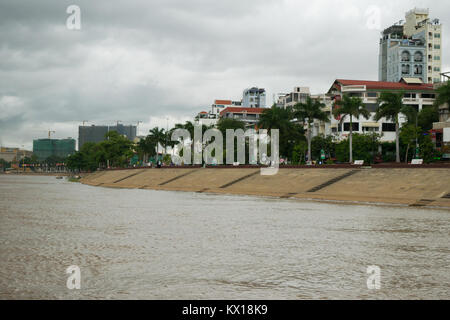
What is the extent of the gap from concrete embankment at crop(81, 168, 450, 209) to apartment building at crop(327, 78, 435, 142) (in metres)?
45.3

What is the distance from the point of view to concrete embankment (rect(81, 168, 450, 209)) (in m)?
40.4

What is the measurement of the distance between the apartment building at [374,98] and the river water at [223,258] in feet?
293

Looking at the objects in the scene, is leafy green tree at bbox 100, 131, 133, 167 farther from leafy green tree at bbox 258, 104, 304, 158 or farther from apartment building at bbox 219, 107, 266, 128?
leafy green tree at bbox 258, 104, 304, 158

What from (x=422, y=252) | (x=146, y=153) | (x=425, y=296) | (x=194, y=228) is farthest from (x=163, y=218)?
(x=146, y=153)

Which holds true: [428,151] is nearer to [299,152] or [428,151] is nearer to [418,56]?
[299,152]

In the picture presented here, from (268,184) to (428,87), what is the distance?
7755 centimetres

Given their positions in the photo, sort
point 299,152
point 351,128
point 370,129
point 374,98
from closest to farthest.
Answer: point 351,128 < point 299,152 < point 374,98 < point 370,129

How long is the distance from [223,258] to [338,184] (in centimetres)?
3807

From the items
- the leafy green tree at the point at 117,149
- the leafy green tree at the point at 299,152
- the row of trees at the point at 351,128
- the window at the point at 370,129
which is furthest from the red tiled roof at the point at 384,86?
the leafy green tree at the point at 117,149

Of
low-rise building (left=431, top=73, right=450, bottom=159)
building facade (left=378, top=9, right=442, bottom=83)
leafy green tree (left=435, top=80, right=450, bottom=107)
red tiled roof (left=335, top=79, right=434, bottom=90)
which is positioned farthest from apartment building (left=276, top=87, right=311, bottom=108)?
leafy green tree (left=435, top=80, right=450, bottom=107)

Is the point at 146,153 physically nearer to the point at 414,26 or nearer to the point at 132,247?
the point at 414,26

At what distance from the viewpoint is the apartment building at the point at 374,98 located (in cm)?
11046

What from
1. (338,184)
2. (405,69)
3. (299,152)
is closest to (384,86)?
(299,152)

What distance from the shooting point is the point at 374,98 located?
111062 mm
